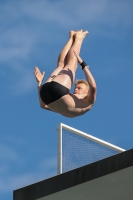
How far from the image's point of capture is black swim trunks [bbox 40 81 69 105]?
12352 mm

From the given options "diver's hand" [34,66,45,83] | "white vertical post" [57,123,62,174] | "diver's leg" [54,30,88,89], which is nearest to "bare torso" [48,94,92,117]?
"diver's leg" [54,30,88,89]

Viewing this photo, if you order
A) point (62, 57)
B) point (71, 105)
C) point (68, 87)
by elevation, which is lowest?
point (71, 105)

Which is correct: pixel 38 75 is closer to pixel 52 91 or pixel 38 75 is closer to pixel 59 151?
pixel 52 91

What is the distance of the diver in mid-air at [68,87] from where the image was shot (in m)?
12.4

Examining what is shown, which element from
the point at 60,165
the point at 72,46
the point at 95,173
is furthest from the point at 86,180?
the point at 72,46

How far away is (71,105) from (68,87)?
0.87ft

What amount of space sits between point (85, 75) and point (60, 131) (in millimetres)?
2732

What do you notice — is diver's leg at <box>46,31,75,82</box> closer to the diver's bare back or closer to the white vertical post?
the diver's bare back

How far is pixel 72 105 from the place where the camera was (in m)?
12.5

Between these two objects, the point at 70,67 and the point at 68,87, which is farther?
the point at 70,67

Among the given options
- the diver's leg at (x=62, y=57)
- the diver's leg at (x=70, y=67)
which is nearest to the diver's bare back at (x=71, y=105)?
the diver's leg at (x=70, y=67)

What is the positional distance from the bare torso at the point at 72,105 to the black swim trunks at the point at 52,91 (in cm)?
6

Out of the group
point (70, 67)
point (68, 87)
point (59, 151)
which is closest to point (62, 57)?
point (70, 67)

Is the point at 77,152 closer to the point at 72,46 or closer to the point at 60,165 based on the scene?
the point at 60,165
